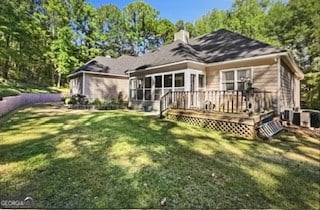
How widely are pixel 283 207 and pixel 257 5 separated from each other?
32599 mm

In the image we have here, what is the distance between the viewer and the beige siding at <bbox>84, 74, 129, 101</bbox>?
1927 cm

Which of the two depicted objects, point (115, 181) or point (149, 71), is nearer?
point (115, 181)

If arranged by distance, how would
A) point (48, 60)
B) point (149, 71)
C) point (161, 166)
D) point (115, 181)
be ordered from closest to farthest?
point (115, 181) < point (161, 166) < point (149, 71) < point (48, 60)

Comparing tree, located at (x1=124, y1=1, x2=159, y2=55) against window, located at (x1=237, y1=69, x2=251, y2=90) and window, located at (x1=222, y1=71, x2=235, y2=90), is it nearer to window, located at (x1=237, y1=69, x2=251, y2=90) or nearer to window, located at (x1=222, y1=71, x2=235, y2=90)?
window, located at (x1=222, y1=71, x2=235, y2=90)

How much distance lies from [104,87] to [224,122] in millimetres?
13668

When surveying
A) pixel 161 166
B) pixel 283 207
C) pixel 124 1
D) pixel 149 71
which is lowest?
pixel 283 207

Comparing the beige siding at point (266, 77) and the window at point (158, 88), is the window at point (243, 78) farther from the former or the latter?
the window at point (158, 88)

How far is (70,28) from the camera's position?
106ft

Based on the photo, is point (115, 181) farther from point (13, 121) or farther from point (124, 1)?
point (124, 1)

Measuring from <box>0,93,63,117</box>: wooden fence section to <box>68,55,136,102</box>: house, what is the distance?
3099 mm

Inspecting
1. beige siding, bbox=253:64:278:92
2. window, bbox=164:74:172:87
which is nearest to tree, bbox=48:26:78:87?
window, bbox=164:74:172:87

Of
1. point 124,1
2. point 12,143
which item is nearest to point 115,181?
point 12,143

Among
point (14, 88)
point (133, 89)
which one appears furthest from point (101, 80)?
point (14, 88)

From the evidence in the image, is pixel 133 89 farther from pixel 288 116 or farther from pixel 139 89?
pixel 288 116
